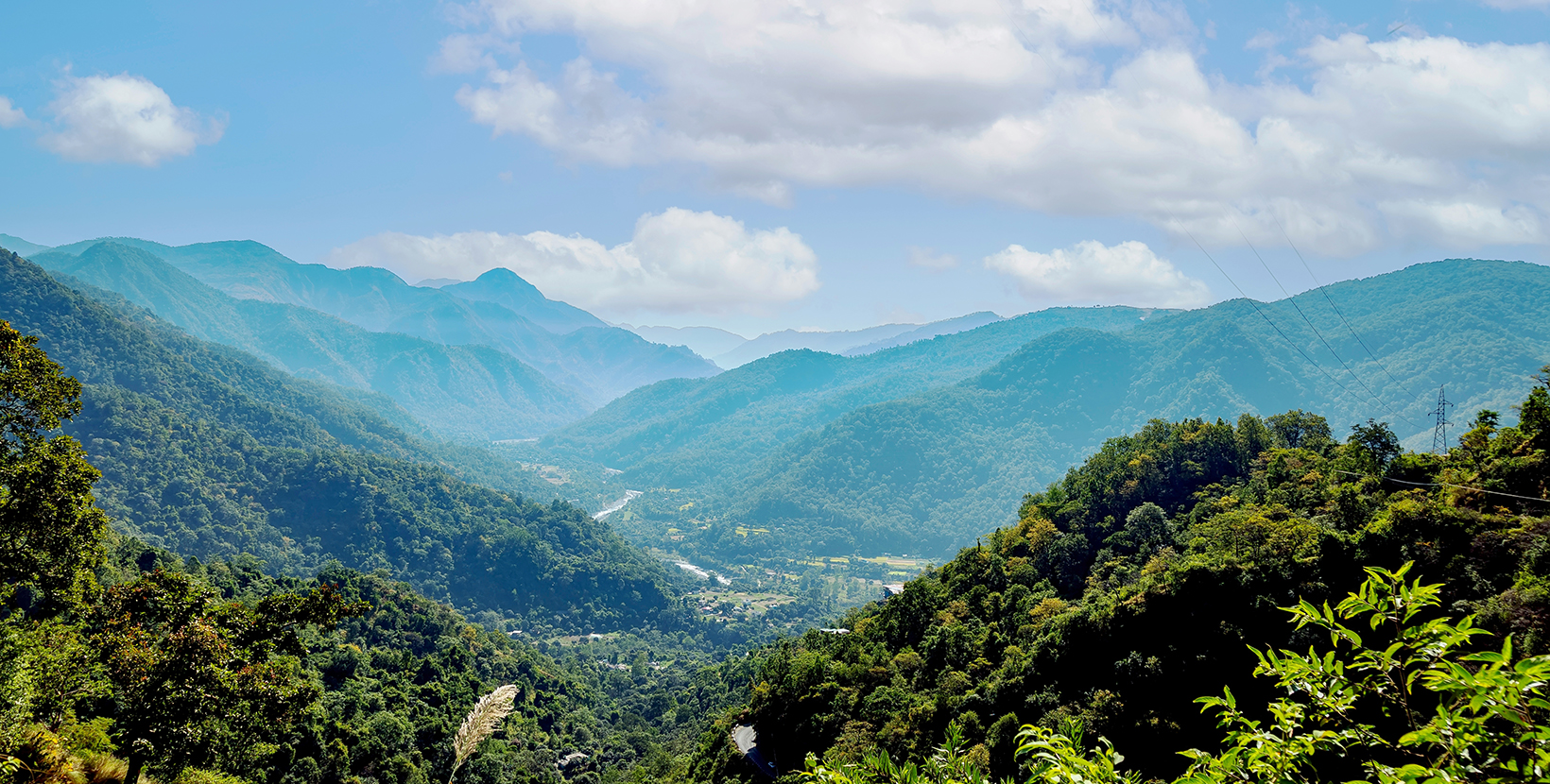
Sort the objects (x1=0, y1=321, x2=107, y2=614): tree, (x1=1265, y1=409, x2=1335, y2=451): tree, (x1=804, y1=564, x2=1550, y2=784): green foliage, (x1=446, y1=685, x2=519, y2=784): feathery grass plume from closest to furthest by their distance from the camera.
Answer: (x1=804, y1=564, x2=1550, y2=784): green foliage < (x1=446, y1=685, x2=519, y2=784): feathery grass plume < (x1=0, y1=321, x2=107, y2=614): tree < (x1=1265, y1=409, x2=1335, y2=451): tree

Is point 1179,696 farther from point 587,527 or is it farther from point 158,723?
point 587,527

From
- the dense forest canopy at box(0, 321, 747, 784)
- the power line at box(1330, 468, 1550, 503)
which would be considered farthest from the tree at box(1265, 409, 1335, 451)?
the dense forest canopy at box(0, 321, 747, 784)

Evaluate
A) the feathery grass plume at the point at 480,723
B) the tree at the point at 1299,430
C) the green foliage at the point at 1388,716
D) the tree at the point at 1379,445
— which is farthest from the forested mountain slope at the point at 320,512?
the green foliage at the point at 1388,716

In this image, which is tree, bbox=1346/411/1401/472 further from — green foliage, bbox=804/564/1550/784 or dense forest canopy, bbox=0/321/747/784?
dense forest canopy, bbox=0/321/747/784

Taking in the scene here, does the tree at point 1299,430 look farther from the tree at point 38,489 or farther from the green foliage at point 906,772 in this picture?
the tree at point 38,489

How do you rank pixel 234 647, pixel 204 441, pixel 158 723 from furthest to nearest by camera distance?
pixel 204 441 < pixel 234 647 < pixel 158 723

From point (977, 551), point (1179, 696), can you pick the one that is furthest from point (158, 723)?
point (977, 551)
